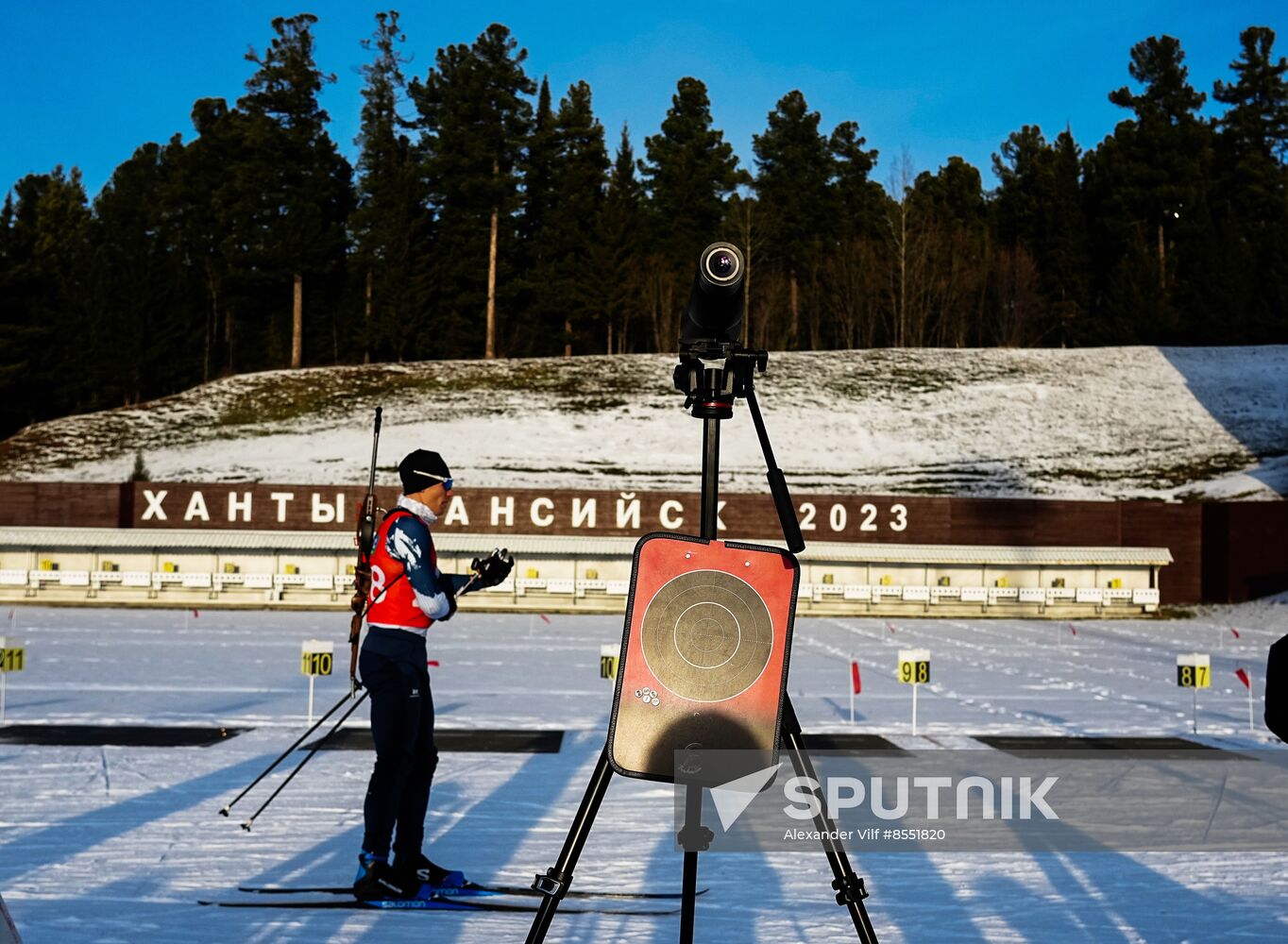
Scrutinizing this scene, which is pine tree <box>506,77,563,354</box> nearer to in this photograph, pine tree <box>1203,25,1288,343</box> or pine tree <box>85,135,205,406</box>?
pine tree <box>85,135,205,406</box>

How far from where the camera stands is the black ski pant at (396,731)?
580cm

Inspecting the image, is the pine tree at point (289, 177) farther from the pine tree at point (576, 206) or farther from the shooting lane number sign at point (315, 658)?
the shooting lane number sign at point (315, 658)

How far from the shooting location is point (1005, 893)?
633 centimetres

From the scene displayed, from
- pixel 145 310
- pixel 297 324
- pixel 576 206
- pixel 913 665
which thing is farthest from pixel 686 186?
pixel 913 665

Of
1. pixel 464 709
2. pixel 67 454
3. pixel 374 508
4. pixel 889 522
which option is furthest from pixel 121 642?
pixel 67 454

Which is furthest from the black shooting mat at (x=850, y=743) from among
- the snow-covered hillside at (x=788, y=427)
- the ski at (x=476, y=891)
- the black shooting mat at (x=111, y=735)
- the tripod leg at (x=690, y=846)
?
the snow-covered hillside at (x=788, y=427)

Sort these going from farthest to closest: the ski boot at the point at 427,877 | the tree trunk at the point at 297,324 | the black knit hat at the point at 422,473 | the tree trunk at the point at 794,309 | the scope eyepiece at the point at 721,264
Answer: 1. the tree trunk at the point at 794,309
2. the tree trunk at the point at 297,324
3. the black knit hat at the point at 422,473
4. the ski boot at the point at 427,877
5. the scope eyepiece at the point at 721,264

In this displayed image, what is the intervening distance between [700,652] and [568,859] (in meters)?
0.83

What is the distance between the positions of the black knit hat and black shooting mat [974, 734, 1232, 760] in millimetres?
7053

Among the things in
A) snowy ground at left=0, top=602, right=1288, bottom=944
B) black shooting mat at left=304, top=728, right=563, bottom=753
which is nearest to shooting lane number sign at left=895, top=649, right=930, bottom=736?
snowy ground at left=0, top=602, right=1288, bottom=944

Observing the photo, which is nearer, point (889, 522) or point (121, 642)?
point (121, 642)

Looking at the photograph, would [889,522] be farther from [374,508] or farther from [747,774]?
[747,774]

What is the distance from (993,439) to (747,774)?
47.1 metres

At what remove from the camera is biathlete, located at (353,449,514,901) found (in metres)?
5.80
